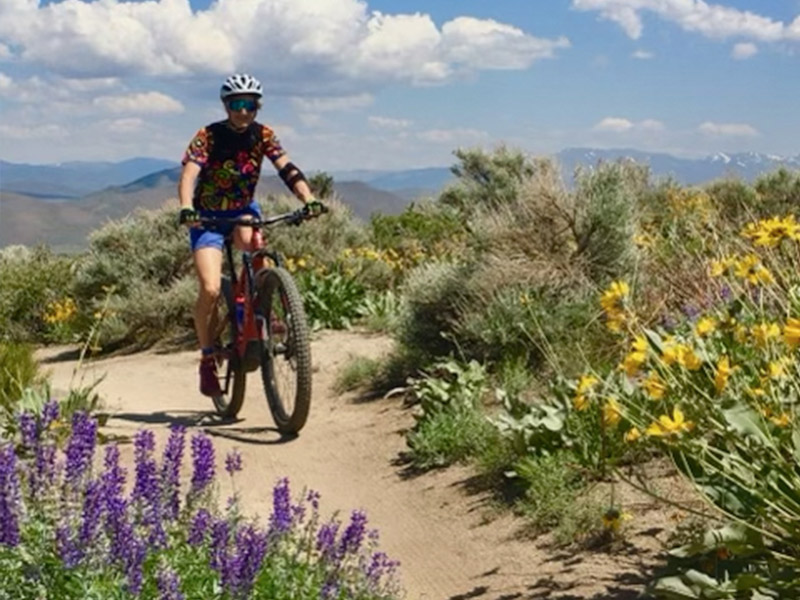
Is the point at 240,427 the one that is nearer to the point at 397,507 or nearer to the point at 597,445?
the point at 397,507

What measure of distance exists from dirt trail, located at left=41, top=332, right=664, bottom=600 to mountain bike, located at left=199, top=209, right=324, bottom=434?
281 millimetres

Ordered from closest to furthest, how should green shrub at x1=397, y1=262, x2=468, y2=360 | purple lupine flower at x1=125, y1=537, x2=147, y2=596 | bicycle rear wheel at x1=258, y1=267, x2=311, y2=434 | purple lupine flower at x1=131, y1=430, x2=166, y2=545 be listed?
1. purple lupine flower at x1=125, y1=537, x2=147, y2=596
2. purple lupine flower at x1=131, y1=430, x2=166, y2=545
3. bicycle rear wheel at x1=258, y1=267, x2=311, y2=434
4. green shrub at x1=397, y1=262, x2=468, y2=360

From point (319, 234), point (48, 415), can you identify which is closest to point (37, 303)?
point (319, 234)

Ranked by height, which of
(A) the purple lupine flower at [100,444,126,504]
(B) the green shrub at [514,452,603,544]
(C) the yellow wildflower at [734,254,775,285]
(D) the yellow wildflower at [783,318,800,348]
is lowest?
(B) the green shrub at [514,452,603,544]

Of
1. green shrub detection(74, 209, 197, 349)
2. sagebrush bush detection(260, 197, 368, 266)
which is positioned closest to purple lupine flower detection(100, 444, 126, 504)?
green shrub detection(74, 209, 197, 349)

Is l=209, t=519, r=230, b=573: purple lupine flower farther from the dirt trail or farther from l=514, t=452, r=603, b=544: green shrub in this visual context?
l=514, t=452, r=603, b=544: green shrub

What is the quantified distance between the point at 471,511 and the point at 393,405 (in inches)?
92.7

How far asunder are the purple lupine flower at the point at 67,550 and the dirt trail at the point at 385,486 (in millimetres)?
1680

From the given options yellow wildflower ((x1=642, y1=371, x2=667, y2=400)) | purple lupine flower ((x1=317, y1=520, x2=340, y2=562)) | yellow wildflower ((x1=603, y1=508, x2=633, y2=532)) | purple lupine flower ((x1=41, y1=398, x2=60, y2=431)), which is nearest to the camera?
yellow wildflower ((x1=642, y1=371, x2=667, y2=400))

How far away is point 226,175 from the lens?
675 centimetres

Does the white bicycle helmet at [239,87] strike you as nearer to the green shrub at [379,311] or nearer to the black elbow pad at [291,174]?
the black elbow pad at [291,174]

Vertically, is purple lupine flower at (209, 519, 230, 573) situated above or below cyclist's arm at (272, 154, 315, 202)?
below

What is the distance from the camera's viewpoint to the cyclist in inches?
258

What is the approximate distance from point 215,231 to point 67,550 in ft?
13.6
